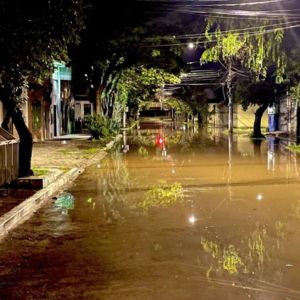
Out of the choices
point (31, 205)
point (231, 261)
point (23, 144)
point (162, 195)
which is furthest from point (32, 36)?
point (231, 261)

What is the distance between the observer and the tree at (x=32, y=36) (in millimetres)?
10828

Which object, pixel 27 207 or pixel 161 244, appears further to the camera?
pixel 27 207

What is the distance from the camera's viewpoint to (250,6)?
19062 millimetres

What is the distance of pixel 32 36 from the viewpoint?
1128cm

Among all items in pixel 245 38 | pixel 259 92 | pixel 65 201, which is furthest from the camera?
pixel 259 92

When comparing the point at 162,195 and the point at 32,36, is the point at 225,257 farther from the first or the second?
the point at 32,36

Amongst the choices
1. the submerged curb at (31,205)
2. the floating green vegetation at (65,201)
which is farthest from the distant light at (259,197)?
the submerged curb at (31,205)

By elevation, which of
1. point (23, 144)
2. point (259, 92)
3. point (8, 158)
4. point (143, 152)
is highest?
point (259, 92)

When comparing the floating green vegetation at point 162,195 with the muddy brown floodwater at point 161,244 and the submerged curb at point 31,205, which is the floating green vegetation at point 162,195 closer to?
the muddy brown floodwater at point 161,244

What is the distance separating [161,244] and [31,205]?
13.4ft

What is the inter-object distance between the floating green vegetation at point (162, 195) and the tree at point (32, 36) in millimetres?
4023

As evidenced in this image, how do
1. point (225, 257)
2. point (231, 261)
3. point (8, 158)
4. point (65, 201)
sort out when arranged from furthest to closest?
point (8, 158), point (65, 201), point (225, 257), point (231, 261)

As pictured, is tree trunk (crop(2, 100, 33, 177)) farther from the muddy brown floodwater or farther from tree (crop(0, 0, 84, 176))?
the muddy brown floodwater

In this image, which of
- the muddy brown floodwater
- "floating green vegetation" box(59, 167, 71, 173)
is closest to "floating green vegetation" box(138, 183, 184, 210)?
the muddy brown floodwater
